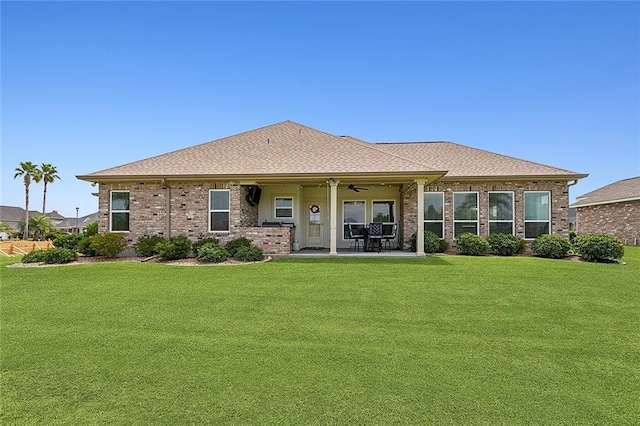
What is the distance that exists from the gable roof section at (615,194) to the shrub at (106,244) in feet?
85.7

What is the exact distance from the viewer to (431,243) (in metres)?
12.9

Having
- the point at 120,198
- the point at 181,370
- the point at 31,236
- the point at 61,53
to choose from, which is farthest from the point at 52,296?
the point at 31,236

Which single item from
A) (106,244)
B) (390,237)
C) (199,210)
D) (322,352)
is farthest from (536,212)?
(106,244)

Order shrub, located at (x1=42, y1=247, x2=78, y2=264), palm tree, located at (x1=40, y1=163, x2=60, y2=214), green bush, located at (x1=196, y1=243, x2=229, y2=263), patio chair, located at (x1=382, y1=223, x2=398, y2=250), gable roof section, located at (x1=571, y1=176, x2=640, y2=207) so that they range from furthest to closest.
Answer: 1. palm tree, located at (x1=40, y1=163, x2=60, y2=214)
2. gable roof section, located at (x1=571, y1=176, x2=640, y2=207)
3. patio chair, located at (x1=382, y1=223, x2=398, y2=250)
4. green bush, located at (x1=196, y1=243, x2=229, y2=263)
5. shrub, located at (x1=42, y1=247, x2=78, y2=264)

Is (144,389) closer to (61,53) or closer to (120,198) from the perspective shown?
(120,198)

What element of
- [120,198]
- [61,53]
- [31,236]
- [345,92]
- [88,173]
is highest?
[345,92]

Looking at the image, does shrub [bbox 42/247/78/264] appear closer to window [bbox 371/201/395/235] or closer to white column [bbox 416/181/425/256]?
window [bbox 371/201/395/235]

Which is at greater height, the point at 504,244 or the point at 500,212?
the point at 500,212

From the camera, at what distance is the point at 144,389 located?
3.25 metres

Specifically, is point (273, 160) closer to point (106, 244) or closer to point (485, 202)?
point (106, 244)

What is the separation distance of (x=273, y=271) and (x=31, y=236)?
45.9 metres

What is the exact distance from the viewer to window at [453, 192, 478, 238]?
13664 millimetres

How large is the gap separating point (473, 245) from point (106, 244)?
12946mm

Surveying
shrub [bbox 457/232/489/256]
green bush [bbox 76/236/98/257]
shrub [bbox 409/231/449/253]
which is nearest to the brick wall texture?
shrub [bbox 409/231/449/253]
